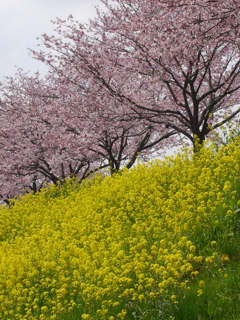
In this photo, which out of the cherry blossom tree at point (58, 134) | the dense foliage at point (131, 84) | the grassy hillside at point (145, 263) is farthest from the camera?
the cherry blossom tree at point (58, 134)

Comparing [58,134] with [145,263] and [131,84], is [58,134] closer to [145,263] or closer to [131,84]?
[131,84]

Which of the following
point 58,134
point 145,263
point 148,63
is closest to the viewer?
point 145,263

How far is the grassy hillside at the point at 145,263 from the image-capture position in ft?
18.0

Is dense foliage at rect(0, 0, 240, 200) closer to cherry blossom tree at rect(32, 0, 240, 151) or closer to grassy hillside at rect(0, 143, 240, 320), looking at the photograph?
cherry blossom tree at rect(32, 0, 240, 151)

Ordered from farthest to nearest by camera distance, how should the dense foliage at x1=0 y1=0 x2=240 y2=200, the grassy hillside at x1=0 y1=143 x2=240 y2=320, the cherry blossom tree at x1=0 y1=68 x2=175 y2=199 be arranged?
the cherry blossom tree at x1=0 y1=68 x2=175 y2=199 < the dense foliage at x1=0 y1=0 x2=240 y2=200 < the grassy hillside at x1=0 y1=143 x2=240 y2=320

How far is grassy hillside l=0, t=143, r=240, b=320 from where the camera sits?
5.48 metres

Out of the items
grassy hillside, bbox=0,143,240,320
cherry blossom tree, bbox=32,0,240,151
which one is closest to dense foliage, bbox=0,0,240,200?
cherry blossom tree, bbox=32,0,240,151

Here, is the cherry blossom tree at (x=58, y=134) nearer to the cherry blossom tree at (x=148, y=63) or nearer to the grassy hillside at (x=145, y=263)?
the cherry blossom tree at (x=148, y=63)

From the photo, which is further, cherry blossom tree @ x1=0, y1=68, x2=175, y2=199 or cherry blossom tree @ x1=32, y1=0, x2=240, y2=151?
cherry blossom tree @ x1=0, y1=68, x2=175, y2=199

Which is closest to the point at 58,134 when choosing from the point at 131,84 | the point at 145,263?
the point at 131,84

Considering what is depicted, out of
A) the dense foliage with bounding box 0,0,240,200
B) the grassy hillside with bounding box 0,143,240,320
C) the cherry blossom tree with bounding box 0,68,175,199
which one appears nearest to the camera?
the grassy hillside with bounding box 0,143,240,320

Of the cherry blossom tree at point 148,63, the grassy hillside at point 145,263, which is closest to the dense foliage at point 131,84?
the cherry blossom tree at point 148,63

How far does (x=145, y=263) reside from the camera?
6.06 metres

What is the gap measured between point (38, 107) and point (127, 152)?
16.7 feet
